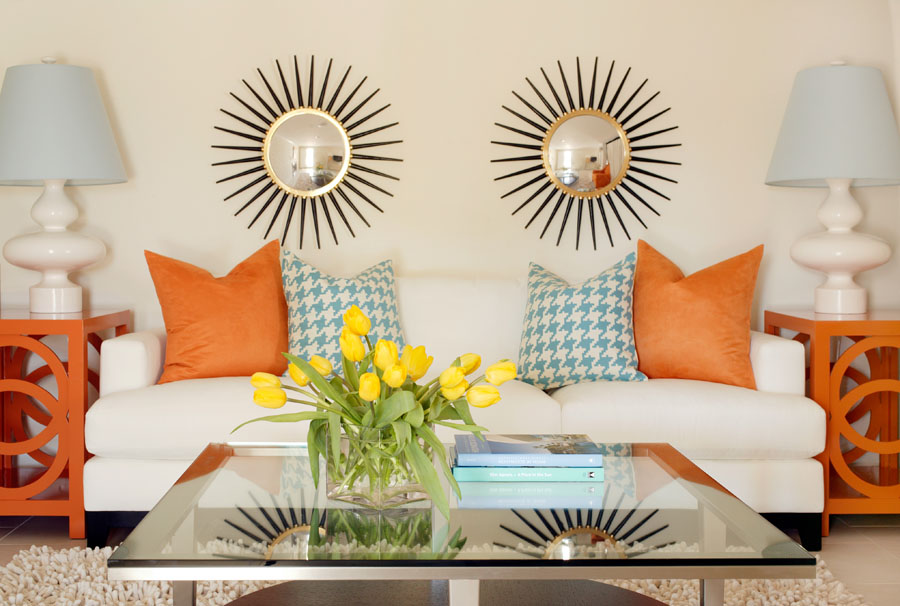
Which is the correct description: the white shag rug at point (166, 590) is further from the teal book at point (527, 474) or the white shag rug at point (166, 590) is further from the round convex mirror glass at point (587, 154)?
the round convex mirror glass at point (587, 154)

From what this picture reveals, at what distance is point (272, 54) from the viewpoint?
3492 millimetres

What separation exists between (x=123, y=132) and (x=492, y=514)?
2562 millimetres

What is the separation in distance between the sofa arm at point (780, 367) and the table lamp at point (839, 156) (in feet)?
1.49

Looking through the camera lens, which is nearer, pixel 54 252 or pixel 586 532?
pixel 586 532

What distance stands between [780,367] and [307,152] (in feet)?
6.53

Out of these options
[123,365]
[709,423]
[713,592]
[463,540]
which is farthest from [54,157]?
[713,592]

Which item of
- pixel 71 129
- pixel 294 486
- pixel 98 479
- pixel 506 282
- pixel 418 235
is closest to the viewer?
pixel 294 486

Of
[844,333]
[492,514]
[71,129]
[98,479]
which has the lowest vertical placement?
[98,479]

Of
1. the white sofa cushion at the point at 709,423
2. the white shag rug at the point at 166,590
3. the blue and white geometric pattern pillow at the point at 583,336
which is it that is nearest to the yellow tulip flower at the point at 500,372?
the white shag rug at the point at 166,590

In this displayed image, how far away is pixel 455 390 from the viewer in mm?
1588

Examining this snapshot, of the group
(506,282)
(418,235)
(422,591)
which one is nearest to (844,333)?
(506,282)

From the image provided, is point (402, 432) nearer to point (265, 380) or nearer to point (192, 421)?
point (265, 380)

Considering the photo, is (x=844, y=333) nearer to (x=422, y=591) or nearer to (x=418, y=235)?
(x=418, y=235)

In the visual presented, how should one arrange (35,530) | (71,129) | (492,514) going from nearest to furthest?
(492,514) → (35,530) → (71,129)
